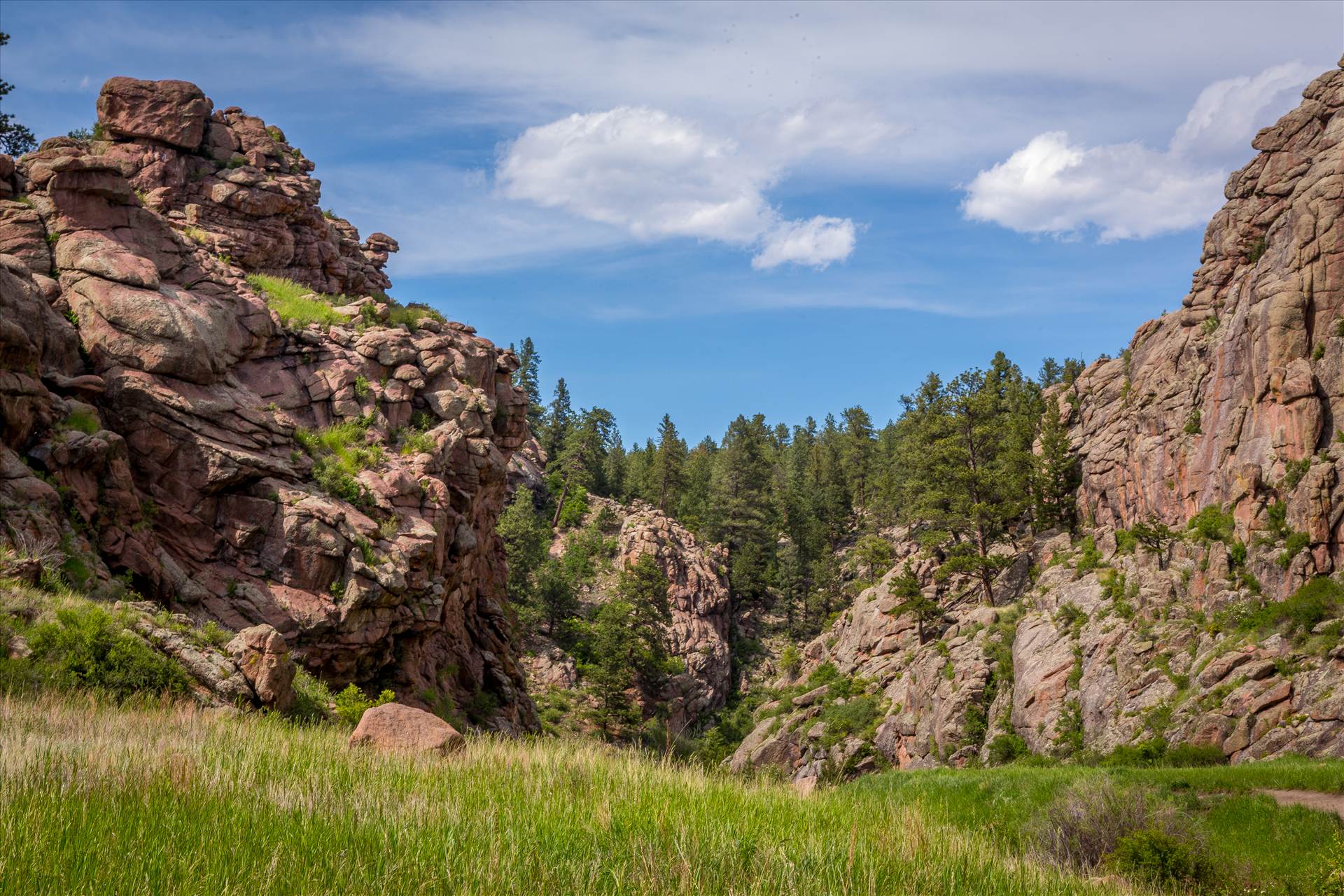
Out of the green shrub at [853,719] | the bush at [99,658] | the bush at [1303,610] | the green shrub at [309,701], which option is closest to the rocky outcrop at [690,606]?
the green shrub at [853,719]

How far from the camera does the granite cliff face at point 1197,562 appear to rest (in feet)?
99.3

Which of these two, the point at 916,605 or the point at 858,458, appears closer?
the point at 916,605

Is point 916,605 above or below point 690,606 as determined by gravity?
above

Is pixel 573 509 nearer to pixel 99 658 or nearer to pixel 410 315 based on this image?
pixel 410 315

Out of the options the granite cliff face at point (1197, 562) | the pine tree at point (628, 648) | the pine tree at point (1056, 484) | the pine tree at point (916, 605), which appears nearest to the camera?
the granite cliff face at point (1197, 562)

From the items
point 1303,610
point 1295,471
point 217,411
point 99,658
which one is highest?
point 1295,471

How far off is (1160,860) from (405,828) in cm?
1189

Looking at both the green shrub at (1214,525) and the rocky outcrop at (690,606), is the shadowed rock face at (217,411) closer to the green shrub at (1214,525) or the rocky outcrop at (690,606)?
the green shrub at (1214,525)

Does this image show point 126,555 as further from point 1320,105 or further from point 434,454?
point 1320,105

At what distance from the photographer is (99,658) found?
45.4 feet

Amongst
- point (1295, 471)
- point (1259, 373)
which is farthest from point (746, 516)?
point (1295, 471)

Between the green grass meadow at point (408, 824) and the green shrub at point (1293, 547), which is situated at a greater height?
the green shrub at point (1293, 547)

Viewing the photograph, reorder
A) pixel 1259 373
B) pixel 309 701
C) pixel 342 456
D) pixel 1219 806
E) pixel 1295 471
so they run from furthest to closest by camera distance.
A: pixel 1259 373 → pixel 1295 471 → pixel 342 456 → pixel 309 701 → pixel 1219 806

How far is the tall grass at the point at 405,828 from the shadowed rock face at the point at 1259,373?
103ft
